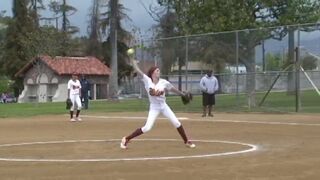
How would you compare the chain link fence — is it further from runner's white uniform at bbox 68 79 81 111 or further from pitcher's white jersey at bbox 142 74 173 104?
pitcher's white jersey at bbox 142 74 173 104

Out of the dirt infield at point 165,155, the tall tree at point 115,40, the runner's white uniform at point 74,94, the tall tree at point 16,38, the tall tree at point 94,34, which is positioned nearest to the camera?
the dirt infield at point 165,155

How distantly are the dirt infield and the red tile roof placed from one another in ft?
185

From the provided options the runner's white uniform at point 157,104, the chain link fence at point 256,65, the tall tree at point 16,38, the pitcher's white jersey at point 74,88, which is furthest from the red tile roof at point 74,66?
the runner's white uniform at point 157,104

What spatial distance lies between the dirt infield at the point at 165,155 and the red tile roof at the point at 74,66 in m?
56.3

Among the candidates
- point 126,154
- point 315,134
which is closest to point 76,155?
point 126,154

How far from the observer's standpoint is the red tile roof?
246 feet

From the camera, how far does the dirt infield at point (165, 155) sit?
9.59 m

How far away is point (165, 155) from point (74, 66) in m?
66.2

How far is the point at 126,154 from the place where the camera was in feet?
40.6

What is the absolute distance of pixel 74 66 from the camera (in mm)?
77250

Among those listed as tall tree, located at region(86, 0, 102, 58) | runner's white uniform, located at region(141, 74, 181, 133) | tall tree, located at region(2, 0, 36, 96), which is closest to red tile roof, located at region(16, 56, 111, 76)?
tall tree, located at region(86, 0, 102, 58)

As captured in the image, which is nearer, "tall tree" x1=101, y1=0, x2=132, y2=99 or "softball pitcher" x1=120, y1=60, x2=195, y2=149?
"softball pitcher" x1=120, y1=60, x2=195, y2=149

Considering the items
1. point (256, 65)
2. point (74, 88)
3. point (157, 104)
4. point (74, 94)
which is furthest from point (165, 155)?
point (256, 65)

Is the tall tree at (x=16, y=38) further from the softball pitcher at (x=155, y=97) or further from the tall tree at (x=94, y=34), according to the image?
the softball pitcher at (x=155, y=97)
